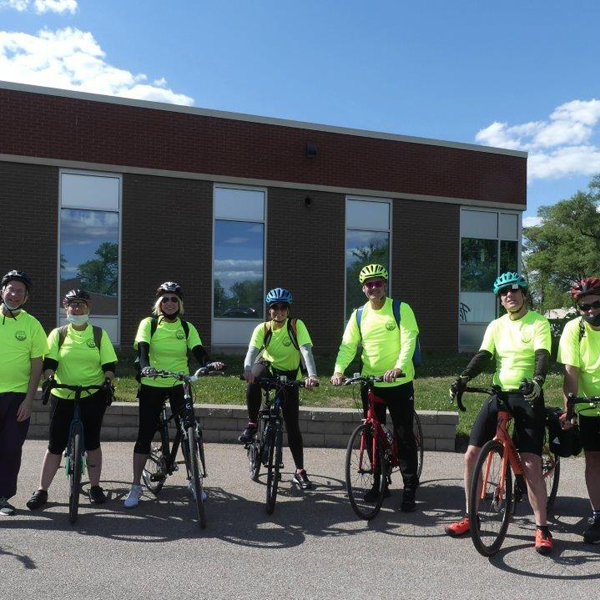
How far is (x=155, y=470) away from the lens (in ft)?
20.4

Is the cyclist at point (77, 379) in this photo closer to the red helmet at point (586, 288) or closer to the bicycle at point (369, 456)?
the bicycle at point (369, 456)

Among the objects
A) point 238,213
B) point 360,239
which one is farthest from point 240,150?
point 360,239

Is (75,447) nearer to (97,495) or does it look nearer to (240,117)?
(97,495)

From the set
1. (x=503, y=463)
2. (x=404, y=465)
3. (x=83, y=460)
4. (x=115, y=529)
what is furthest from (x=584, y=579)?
(x=83, y=460)

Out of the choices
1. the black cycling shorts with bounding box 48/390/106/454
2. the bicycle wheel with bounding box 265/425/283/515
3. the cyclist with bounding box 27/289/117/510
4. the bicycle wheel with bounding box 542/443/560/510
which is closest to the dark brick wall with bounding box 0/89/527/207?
the cyclist with bounding box 27/289/117/510

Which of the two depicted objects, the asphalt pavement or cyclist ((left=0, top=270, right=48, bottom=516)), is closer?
the asphalt pavement

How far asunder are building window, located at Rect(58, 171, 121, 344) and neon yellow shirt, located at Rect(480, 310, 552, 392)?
11.2 meters

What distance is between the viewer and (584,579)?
4383mm

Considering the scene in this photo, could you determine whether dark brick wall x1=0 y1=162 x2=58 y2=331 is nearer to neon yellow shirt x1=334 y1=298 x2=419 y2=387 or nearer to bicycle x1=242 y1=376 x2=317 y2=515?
bicycle x1=242 y1=376 x2=317 y2=515

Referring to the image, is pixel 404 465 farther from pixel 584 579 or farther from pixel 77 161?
pixel 77 161

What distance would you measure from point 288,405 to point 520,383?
2243 millimetres

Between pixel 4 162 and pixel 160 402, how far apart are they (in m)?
10.0

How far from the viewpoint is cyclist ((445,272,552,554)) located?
4.88 metres

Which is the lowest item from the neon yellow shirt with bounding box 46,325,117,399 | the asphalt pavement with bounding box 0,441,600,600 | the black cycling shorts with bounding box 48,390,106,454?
the asphalt pavement with bounding box 0,441,600,600
